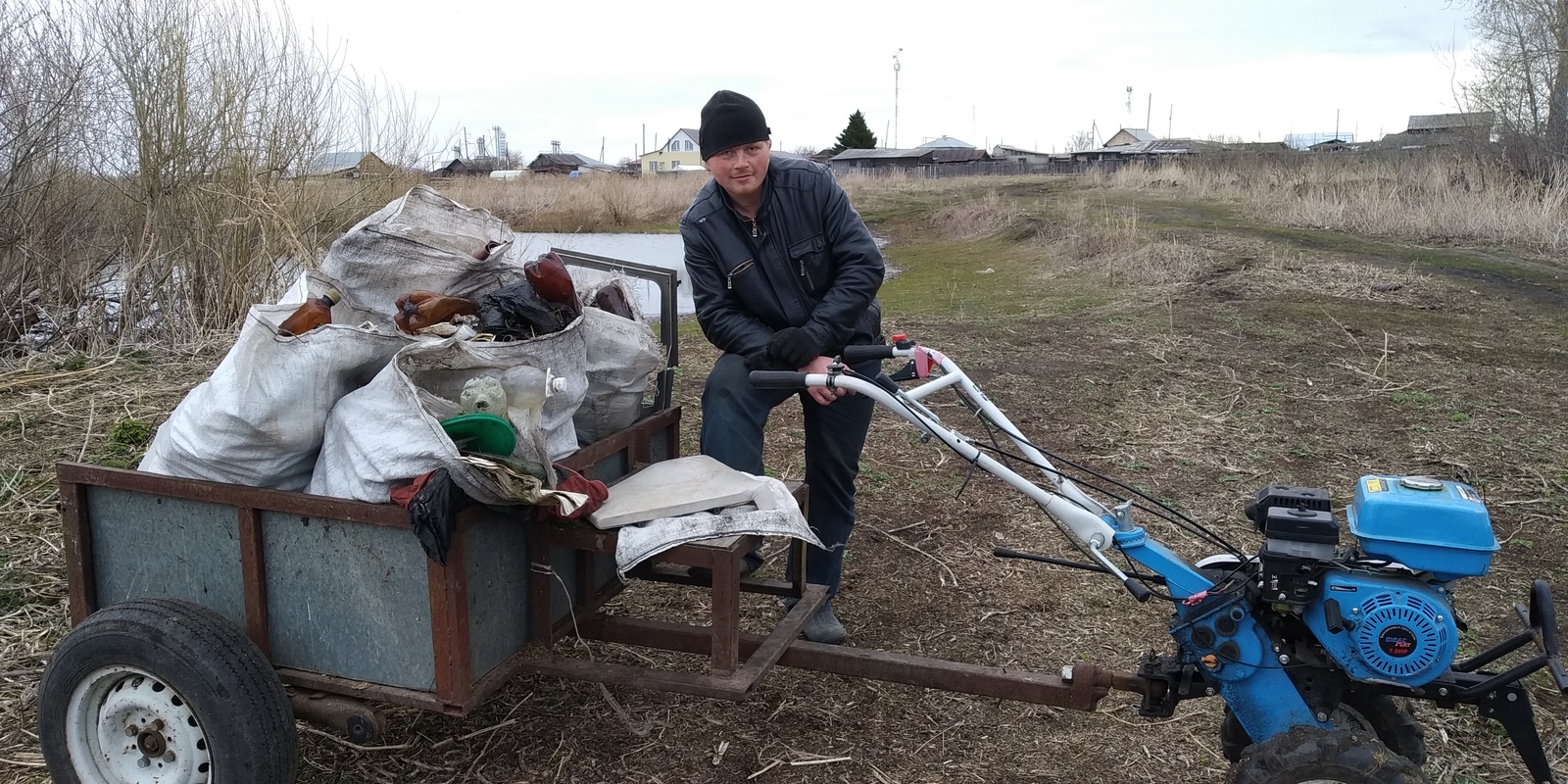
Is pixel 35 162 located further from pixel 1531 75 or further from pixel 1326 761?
pixel 1531 75

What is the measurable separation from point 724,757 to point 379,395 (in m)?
1.49

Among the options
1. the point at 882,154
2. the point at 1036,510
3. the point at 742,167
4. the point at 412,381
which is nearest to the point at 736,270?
the point at 742,167

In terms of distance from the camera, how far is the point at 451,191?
13445 mm

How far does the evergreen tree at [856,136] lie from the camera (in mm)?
79688

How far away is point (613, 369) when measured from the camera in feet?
10.4

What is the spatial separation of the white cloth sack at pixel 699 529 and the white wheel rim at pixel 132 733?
110cm

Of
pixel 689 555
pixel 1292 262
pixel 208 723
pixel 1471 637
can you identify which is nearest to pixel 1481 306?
pixel 1292 262

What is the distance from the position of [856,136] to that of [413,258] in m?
79.3

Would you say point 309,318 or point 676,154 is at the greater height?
point 676,154

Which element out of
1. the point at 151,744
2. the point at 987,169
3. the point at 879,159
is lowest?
the point at 151,744

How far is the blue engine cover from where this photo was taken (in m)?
2.41

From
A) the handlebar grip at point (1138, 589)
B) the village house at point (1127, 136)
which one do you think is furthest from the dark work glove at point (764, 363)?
the village house at point (1127, 136)

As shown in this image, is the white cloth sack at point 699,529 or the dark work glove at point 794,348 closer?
the white cloth sack at point 699,529

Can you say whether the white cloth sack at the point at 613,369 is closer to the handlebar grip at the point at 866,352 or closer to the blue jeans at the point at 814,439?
the blue jeans at the point at 814,439
